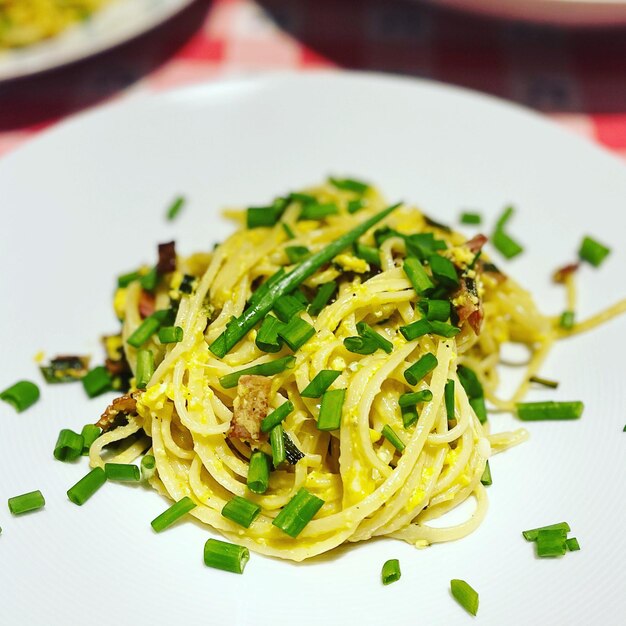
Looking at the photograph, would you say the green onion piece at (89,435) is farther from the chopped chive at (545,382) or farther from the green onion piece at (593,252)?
the green onion piece at (593,252)

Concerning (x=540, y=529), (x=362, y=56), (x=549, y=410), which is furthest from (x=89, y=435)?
(x=362, y=56)

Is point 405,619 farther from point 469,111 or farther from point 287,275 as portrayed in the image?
point 469,111

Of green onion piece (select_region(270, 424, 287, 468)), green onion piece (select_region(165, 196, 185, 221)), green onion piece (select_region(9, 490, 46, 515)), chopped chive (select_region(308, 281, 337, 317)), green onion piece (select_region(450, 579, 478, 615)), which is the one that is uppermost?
chopped chive (select_region(308, 281, 337, 317))

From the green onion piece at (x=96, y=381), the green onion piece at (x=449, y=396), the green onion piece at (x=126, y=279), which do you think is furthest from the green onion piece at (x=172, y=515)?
the green onion piece at (x=126, y=279)

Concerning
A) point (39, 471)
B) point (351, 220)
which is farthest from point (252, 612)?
point (351, 220)

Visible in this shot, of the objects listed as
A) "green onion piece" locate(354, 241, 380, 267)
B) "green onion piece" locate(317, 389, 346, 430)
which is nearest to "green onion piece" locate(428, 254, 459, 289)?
"green onion piece" locate(354, 241, 380, 267)

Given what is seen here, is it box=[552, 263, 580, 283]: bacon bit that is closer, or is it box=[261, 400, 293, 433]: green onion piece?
box=[261, 400, 293, 433]: green onion piece

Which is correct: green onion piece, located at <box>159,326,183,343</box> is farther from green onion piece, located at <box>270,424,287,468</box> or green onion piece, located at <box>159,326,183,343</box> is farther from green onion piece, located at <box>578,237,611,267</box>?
green onion piece, located at <box>578,237,611,267</box>
